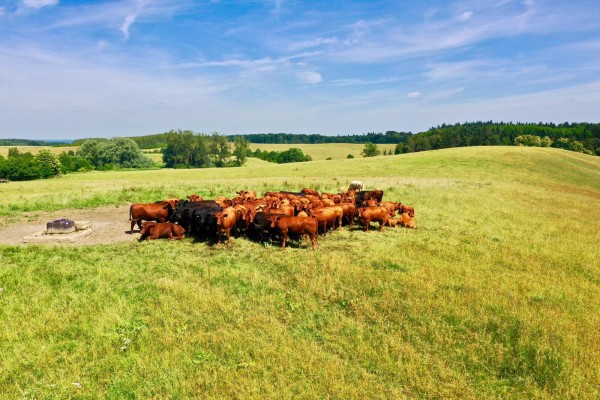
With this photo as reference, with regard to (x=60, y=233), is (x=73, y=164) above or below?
above

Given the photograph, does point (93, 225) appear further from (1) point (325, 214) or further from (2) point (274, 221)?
(1) point (325, 214)

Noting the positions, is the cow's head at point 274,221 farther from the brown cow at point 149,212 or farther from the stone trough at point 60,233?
the stone trough at point 60,233

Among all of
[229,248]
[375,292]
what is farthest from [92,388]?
[229,248]

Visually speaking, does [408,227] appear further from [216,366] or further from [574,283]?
[216,366]

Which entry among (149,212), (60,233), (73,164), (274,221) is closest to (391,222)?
(274,221)

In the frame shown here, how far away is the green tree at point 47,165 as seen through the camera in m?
66.8

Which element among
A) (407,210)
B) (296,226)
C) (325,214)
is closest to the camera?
(296,226)

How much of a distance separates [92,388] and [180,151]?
102m

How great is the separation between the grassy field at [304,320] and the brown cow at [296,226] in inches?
26.4

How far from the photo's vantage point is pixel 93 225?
1600 centimetres

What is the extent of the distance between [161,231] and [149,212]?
1.98 metres

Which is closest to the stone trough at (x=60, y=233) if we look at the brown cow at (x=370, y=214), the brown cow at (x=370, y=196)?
the brown cow at (x=370, y=214)

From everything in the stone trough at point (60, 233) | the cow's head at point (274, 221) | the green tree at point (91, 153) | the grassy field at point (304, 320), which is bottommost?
the grassy field at point (304, 320)

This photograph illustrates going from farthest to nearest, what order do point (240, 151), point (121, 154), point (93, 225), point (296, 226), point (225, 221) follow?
point (240, 151) → point (121, 154) → point (93, 225) → point (225, 221) → point (296, 226)
